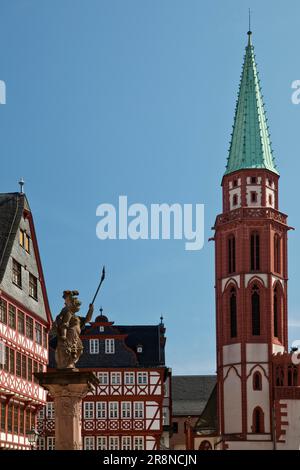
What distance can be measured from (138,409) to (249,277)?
44.4 feet

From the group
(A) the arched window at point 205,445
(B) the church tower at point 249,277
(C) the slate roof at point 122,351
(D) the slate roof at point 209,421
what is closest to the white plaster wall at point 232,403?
(B) the church tower at point 249,277

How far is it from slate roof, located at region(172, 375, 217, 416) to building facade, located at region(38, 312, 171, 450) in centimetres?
3514

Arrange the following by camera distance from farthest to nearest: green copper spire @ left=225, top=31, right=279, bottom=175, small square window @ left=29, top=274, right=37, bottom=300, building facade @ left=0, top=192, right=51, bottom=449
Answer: green copper spire @ left=225, top=31, right=279, bottom=175
small square window @ left=29, top=274, right=37, bottom=300
building facade @ left=0, top=192, right=51, bottom=449

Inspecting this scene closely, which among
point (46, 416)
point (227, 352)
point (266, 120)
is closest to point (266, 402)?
point (227, 352)

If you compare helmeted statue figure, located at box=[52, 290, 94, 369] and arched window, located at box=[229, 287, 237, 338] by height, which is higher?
arched window, located at box=[229, 287, 237, 338]

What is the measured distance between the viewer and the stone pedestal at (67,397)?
2756cm

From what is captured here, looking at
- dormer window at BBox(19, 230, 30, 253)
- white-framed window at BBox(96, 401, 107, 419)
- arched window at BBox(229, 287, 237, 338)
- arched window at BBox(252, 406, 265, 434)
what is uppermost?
arched window at BBox(229, 287, 237, 338)

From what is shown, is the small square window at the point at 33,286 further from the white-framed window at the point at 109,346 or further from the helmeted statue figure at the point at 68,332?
the white-framed window at the point at 109,346

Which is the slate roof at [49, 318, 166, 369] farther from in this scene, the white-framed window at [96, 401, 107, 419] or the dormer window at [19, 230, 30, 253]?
the dormer window at [19, 230, 30, 253]

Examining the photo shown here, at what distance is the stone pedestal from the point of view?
1085 inches

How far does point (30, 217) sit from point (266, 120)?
1716 inches

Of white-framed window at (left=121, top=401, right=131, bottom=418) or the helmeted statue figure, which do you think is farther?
white-framed window at (left=121, top=401, right=131, bottom=418)

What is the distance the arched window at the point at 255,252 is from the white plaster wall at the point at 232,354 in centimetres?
634

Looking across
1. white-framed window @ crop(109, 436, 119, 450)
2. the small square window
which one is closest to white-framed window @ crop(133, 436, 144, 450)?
white-framed window @ crop(109, 436, 119, 450)
